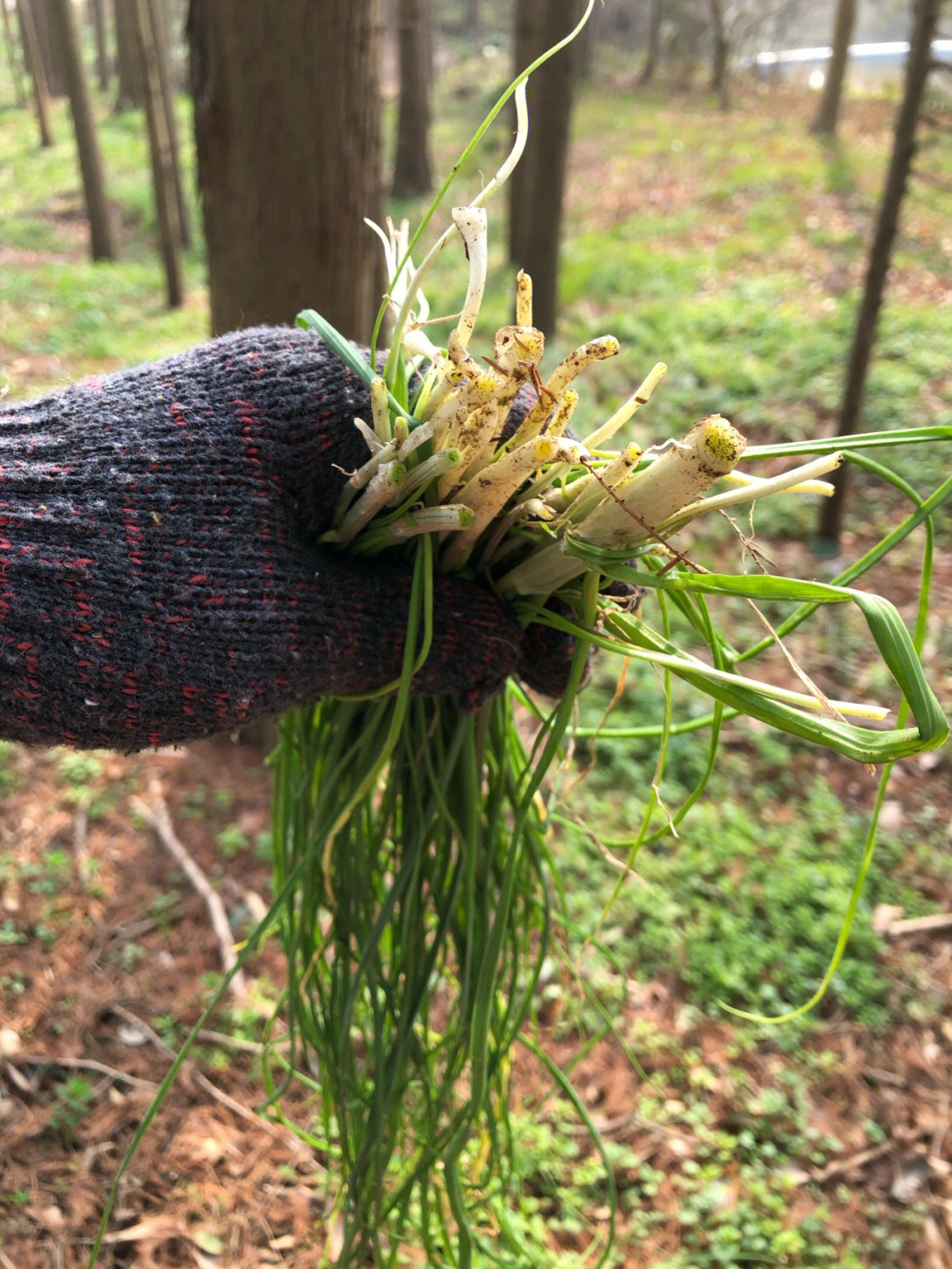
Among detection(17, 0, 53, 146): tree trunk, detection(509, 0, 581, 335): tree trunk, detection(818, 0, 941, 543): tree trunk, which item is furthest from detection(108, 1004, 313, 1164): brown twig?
A: detection(17, 0, 53, 146): tree trunk

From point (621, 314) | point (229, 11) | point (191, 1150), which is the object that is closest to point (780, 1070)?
point (191, 1150)

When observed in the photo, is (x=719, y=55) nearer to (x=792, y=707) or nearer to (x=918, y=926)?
(x=918, y=926)

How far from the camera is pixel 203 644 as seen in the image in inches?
27.0

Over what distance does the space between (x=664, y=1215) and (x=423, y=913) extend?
89cm

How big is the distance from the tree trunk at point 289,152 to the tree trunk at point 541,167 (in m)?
2.01

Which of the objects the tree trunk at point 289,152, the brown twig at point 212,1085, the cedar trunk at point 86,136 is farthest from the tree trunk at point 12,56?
the brown twig at point 212,1085

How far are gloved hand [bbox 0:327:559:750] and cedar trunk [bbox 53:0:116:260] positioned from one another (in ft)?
22.2

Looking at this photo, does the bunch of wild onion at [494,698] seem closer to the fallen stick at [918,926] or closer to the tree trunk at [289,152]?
the tree trunk at [289,152]

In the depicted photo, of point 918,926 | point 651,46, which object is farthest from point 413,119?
point 918,926

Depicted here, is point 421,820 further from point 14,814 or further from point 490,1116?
point 14,814

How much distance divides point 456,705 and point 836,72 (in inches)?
315

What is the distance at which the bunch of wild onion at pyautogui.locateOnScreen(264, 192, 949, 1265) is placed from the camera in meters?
0.66

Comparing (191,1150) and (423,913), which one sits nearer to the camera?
(423,913)

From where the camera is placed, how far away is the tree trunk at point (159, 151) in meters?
5.36
